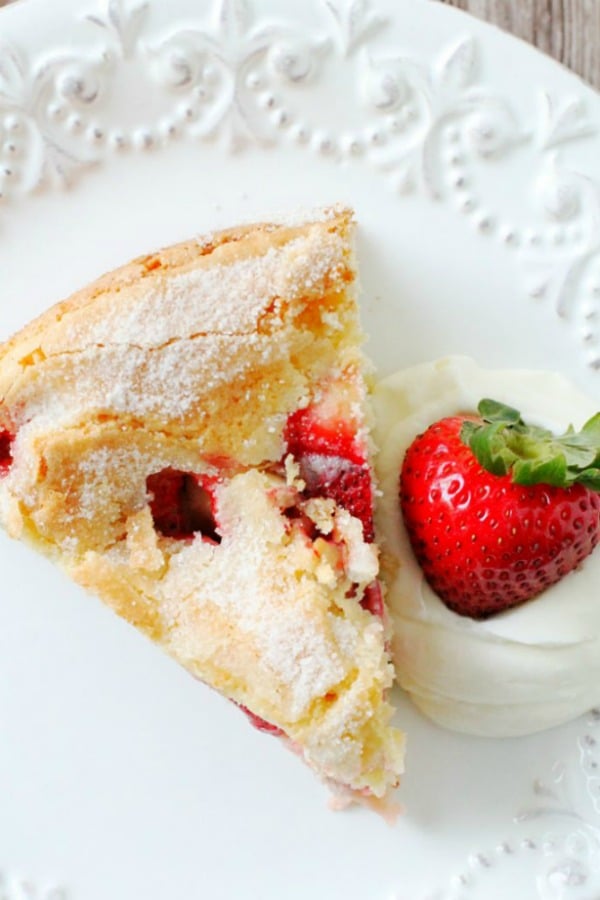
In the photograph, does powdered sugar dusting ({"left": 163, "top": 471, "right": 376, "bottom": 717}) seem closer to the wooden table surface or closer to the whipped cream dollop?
the whipped cream dollop

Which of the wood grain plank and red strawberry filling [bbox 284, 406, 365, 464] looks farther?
the wood grain plank

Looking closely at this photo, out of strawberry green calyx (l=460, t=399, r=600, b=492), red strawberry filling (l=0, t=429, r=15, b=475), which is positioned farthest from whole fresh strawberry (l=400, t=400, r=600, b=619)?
red strawberry filling (l=0, t=429, r=15, b=475)

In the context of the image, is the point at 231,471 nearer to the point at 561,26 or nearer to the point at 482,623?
the point at 482,623

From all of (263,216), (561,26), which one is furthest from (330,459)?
(561,26)

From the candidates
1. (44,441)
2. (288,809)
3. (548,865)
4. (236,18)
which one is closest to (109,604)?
(44,441)

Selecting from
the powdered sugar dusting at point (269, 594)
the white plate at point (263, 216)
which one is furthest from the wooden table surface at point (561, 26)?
the powdered sugar dusting at point (269, 594)

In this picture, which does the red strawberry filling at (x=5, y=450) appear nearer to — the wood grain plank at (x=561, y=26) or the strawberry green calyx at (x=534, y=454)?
the strawberry green calyx at (x=534, y=454)

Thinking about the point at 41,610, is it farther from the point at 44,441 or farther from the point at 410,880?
the point at 410,880
